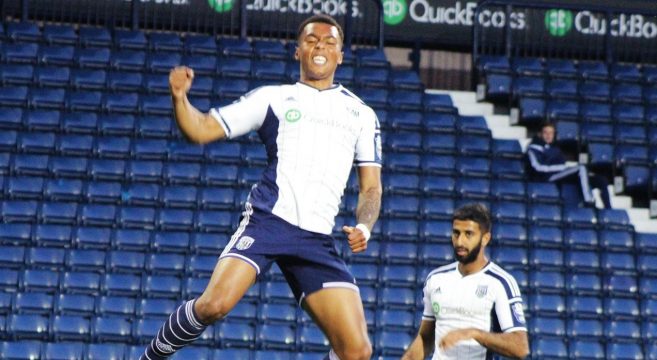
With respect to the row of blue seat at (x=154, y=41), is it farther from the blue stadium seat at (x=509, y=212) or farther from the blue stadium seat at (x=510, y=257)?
the blue stadium seat at (x=510, y=257)

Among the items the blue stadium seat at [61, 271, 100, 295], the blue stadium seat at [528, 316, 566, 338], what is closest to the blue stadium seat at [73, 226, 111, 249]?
the blue stadium seat at [61, 271, 100, 295]

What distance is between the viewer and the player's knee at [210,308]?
613cm

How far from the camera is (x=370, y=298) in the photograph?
13.5 meters

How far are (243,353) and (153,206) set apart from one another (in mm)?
2129

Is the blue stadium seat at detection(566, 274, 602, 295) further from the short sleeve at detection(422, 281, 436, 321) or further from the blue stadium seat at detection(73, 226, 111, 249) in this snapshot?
the short sleeve at detection(422, 281, 436, 321)

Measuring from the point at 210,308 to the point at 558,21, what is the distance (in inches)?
511

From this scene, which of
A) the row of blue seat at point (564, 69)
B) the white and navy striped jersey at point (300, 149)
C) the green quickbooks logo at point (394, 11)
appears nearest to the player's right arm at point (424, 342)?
the white and navy striped jersey at point (300, 149)

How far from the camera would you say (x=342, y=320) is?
20.7 feet

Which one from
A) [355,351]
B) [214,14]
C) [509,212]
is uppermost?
[214,14]

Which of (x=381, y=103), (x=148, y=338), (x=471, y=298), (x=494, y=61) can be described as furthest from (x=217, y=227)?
(x=471, y=298)

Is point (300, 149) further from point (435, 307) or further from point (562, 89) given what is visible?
point (562, 89)

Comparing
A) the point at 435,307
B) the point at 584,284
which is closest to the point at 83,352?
the point at 584,284

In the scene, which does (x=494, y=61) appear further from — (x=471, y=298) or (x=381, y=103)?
(x=471, y=298)

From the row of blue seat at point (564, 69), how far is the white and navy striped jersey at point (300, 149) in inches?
409
